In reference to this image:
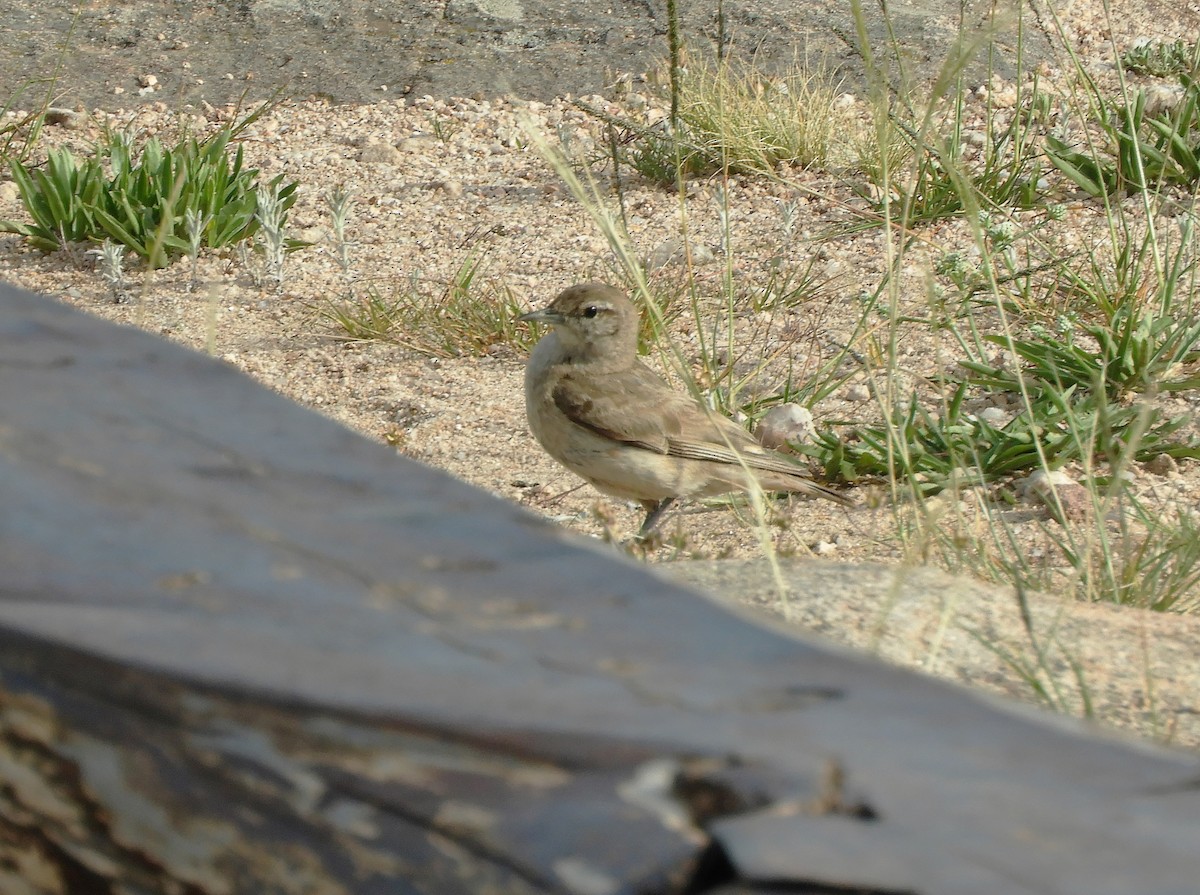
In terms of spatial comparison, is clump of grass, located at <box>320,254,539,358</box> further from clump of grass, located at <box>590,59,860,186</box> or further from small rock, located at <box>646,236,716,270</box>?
clump of grass, located at <box>590,59,860,186</box>

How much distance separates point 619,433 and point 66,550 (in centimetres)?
395

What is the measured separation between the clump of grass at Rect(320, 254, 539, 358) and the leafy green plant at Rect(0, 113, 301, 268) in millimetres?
849

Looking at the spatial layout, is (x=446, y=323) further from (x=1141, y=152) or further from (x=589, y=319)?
(x=1141, y=152)

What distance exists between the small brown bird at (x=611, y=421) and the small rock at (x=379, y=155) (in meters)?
2.98

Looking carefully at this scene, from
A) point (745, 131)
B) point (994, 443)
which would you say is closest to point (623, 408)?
point (994, 443)

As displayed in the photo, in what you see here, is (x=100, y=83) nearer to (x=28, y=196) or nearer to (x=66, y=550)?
(x=28, y=196)

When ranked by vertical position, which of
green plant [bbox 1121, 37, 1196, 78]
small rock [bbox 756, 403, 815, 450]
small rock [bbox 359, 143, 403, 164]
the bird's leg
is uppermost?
green plant [bbox 1121, 37, 1196, 78]

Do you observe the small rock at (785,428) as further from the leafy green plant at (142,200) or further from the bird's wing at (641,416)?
the leafy green plant at (142,200)

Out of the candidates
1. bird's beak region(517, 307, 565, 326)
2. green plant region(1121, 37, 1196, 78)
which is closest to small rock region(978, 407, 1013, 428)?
bird's beak region(517, 307, 565, 326)

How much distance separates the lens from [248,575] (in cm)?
114

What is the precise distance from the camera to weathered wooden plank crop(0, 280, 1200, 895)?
0.89 m

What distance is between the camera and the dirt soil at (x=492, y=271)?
17.5ft

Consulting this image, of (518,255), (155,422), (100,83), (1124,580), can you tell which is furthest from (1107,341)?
(100,83)

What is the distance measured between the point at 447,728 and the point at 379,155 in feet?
24.1
